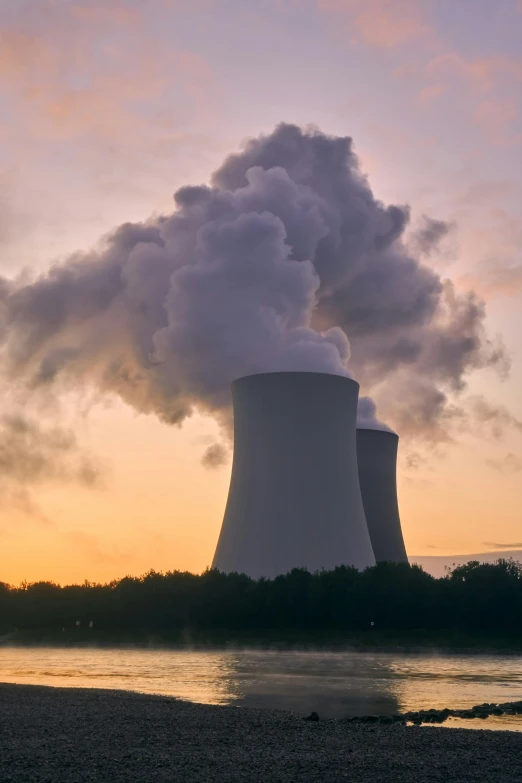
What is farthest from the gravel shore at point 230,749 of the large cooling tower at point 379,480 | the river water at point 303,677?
the large cooling tower at point 379,480

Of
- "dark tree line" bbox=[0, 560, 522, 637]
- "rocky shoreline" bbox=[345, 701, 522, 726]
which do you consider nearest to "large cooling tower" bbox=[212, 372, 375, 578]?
"dark tree line" bbox=[0, 560, 522, 637]

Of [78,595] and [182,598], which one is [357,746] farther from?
[78,595]

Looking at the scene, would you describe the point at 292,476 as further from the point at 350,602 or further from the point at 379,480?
the point at 350,602

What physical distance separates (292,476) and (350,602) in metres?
11.9

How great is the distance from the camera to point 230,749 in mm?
10867

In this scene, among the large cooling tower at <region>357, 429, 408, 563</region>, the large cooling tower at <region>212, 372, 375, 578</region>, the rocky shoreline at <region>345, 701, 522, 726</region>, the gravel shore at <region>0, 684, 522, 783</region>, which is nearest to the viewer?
the gravel shore at <region>0, 684, 522, 783</region>

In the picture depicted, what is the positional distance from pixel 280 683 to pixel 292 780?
12.8 metres

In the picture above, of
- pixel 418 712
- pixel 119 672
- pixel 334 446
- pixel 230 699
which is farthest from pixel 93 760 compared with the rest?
pixel 334 446

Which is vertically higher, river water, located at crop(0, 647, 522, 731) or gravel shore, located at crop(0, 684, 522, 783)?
gravel shore, located at crop(0, 684, 522, 783)

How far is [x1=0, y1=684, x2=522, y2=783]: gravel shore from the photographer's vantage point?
927cm

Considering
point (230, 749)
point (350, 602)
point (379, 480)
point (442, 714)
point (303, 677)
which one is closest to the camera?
point (230, 749)

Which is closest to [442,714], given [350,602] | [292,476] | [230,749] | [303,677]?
[230,749]

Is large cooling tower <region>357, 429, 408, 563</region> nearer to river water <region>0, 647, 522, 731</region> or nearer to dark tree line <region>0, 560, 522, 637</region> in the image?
dark tree line <region>0, 560, 522, 637</region>

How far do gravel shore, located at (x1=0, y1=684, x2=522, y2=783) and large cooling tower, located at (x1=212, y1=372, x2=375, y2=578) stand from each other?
1874 cm
